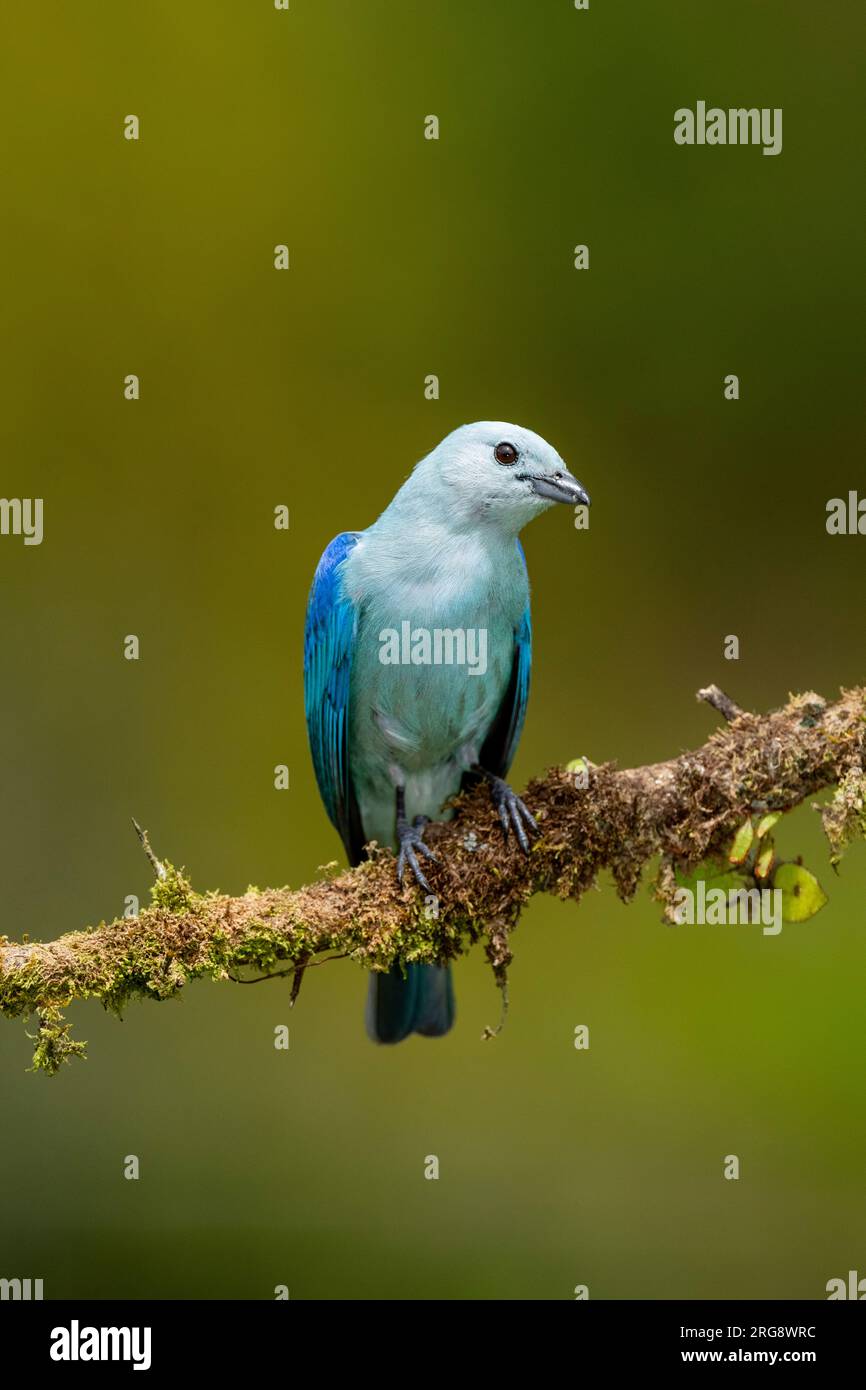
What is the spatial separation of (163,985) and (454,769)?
4.75ft

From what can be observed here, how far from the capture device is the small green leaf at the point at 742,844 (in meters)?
4.12

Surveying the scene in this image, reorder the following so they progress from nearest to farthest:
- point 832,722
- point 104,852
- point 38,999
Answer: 1. point 38,999
2. point 832,722
3. point 104,852

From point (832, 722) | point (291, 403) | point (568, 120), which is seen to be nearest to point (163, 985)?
point (832, 722)

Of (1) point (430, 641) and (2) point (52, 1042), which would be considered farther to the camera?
(1) point (430, 641)

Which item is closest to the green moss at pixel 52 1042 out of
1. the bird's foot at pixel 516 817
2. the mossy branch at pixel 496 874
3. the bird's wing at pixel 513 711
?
the mossy branch at pixel 496 874

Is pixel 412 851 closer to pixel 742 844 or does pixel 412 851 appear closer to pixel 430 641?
pixel 430 641

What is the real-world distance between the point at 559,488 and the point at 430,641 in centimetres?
62

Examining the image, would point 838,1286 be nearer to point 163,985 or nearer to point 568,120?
point 163,985

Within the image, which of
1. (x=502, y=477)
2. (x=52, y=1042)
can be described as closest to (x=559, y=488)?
(x=502, y=477)

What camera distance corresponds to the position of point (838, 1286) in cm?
629

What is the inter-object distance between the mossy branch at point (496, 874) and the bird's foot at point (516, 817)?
0.03 meters

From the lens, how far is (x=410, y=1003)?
16.9 feet

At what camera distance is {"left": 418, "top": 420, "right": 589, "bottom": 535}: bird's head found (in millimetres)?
4551

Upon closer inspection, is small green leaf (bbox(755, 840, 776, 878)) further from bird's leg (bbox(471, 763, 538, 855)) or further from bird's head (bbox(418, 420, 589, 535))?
bird's head (bbox(418, 420, 589, 535))
